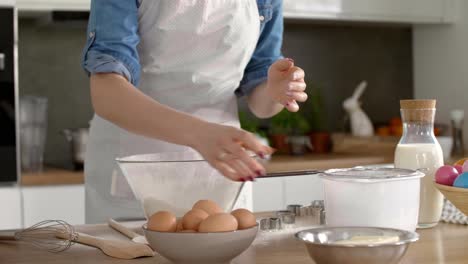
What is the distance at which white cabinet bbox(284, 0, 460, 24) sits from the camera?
3.20 meters

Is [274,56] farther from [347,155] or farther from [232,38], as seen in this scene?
[347,155]

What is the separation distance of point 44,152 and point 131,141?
1.52m

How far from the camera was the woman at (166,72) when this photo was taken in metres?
1.31

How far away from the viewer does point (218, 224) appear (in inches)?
42.4

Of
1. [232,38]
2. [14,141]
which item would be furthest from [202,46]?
[14,141]

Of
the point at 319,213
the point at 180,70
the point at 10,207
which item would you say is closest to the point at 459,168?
the point at 319,213

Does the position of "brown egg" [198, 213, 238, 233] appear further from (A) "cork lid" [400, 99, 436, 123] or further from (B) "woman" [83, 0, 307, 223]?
(A) "cork lid" [400, 99, 436, 123]

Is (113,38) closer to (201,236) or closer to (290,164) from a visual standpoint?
(201,236)

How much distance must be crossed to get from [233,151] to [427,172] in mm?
542

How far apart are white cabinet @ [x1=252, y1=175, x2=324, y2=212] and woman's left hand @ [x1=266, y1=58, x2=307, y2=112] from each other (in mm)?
1477

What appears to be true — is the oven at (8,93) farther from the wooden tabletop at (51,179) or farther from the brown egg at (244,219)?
the brown egg at (244,219)

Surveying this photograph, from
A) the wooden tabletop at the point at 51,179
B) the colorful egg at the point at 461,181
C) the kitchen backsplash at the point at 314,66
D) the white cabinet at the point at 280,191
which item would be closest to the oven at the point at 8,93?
the wooden tabletop at the point at 51,179

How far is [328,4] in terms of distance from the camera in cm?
325

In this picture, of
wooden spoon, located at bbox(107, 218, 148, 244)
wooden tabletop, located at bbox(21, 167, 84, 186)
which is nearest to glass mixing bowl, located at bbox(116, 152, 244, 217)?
wooden spoon, located at bbox(107, 218, 148, 244)
